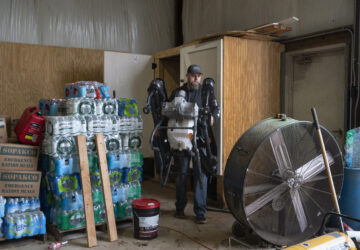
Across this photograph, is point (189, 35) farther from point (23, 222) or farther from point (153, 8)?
point (23, 222)

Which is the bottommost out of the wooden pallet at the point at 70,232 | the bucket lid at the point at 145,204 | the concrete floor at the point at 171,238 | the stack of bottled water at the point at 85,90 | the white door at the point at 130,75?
the concrete floor at the point at 171,238

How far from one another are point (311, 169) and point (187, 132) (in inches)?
53.5

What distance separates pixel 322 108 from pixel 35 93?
161 inches

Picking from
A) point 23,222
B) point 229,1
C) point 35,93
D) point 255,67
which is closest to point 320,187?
point 255,67

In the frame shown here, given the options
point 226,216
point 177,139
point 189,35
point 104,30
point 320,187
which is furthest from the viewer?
point 189,35

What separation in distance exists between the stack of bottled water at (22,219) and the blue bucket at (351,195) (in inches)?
114

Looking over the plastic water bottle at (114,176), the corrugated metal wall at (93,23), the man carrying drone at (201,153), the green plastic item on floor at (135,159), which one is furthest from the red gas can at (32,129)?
the corrugated metal wall at (93,23)

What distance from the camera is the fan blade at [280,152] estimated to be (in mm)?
Result: 2883

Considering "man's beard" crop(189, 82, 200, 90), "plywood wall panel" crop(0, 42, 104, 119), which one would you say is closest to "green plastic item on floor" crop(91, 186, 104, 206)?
"man's beard" crop(189, 82, 200, 90)

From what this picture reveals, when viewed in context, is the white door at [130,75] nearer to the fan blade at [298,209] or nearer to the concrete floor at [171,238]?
the concrete floor at [171,238]

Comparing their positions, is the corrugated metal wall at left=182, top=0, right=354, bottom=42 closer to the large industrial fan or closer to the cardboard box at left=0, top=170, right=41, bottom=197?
the large industrial fan

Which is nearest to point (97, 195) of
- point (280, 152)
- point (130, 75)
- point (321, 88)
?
point (280, 152)

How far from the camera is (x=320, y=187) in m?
3.08

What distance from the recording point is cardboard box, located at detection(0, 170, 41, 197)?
330 centimetres
